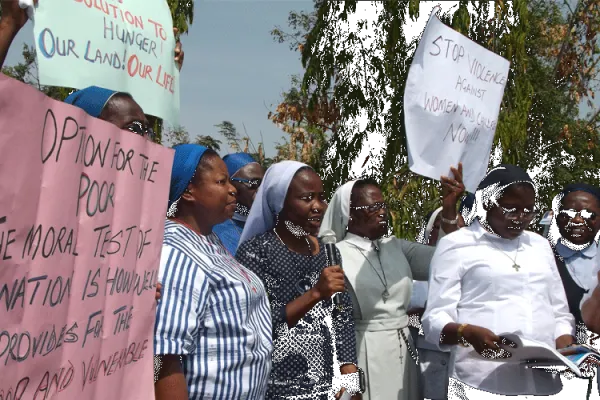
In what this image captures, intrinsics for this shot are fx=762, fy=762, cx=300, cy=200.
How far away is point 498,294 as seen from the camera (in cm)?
343

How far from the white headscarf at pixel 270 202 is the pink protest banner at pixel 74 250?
140 centimetres

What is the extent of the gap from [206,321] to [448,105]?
7.58 ft

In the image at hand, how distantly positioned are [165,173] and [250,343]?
0.66 meters

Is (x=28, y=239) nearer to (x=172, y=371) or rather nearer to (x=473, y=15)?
(x=172, y=371)

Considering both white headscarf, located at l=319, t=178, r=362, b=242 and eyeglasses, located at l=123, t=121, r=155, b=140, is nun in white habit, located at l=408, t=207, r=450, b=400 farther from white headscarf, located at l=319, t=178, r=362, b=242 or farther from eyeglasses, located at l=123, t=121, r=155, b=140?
eyeglasses, located at l=123, t=121, r=155, b=140

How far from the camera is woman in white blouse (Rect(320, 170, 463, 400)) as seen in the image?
4.17 meters

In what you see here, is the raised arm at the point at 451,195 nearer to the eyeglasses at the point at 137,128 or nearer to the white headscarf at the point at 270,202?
the white headscarf at the point at 270,202

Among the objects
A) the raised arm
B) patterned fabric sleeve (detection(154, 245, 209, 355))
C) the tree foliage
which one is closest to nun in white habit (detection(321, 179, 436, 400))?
the raised arm

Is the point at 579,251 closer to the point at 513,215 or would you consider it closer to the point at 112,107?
the point at 513,215

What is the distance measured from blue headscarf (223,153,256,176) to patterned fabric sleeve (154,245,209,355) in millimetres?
2581

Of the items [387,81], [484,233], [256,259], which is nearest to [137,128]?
[256,259]

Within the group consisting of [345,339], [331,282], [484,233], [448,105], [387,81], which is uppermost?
[387,81]

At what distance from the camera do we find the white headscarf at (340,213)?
4426 millimetres

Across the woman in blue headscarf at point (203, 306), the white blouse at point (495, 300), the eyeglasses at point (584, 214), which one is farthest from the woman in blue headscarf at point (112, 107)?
the eyeglasses at point (584, 214)
